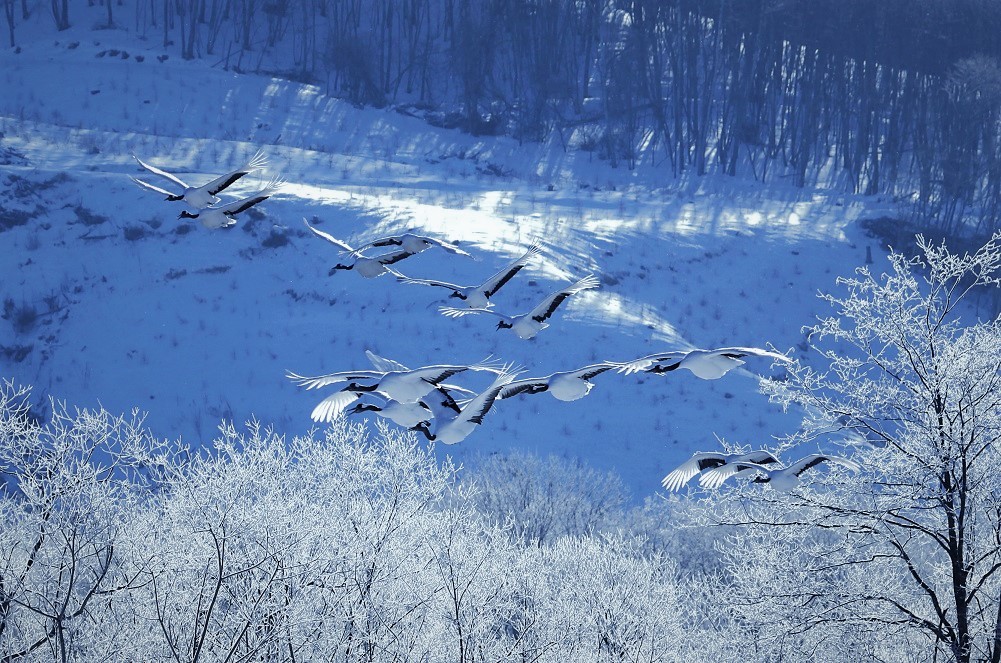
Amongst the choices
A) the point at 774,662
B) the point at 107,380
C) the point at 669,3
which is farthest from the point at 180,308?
the point at 669,3

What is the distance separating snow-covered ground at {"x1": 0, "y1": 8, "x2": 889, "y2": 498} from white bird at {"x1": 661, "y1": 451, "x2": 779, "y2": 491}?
696 inches

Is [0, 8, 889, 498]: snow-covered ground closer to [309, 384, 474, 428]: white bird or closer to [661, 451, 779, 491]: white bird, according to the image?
[661, 451, 779, 491]: white bird

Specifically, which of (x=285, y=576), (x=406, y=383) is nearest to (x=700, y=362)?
(x=406, y=383)

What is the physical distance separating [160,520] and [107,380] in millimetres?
11228

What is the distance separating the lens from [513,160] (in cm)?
4897

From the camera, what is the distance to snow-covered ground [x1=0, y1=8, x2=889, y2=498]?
27.7m

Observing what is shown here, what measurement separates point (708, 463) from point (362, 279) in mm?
25477

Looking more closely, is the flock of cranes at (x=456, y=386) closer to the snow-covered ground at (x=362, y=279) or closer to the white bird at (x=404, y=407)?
the white bird at (x=404, y=407)

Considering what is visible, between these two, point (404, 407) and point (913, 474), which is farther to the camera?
point (913, 474)

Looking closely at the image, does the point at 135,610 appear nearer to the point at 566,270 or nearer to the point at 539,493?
the point at 539,493

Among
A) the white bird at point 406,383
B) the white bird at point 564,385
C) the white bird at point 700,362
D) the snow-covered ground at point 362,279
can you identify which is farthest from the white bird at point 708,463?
the snow-covered ground at point 362,279

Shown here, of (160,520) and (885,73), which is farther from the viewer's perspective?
(885,73)

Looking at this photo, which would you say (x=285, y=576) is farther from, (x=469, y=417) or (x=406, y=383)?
(x=469, y=417)

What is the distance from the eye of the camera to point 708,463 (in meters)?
7.88
